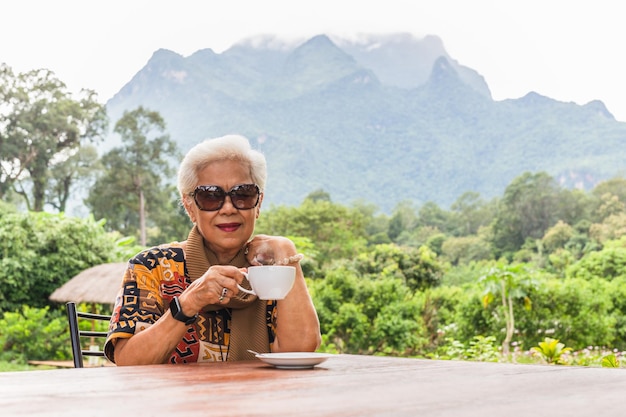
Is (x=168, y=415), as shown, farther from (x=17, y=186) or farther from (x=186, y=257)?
(x=17, y=186)

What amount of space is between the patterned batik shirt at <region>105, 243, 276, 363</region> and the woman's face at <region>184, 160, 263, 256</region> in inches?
3.4

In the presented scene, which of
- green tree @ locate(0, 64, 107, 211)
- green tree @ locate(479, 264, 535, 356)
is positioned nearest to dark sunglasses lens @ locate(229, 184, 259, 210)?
green tree @ locate(479, 264, 535, 356)

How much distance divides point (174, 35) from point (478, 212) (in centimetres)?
2687

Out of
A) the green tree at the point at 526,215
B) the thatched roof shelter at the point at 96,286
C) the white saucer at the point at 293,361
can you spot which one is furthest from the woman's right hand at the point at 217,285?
the green tree at the point at 526,215

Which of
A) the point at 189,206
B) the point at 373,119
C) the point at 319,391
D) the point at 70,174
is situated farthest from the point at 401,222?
the point at 319,391

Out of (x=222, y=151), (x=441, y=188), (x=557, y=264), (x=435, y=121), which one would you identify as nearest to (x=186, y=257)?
(x=222, y=151)

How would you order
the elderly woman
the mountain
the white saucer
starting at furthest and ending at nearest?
the mountain < the elderly woman < the white saucer

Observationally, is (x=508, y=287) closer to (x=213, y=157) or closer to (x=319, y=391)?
(x=213, y=157)

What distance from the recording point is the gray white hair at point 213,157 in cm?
170

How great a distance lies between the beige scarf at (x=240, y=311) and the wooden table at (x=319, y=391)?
28 centimetres

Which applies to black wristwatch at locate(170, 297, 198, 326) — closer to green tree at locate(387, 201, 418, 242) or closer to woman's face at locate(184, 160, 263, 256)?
woman's face at locate(184, 160, 263, 256)

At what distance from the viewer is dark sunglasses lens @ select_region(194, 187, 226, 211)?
1.66 m

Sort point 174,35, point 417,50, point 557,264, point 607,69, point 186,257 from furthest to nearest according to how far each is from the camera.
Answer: point 417,50
point 174,35
point 607,69
point 557,264
point 186,257

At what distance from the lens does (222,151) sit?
5.59 feet
